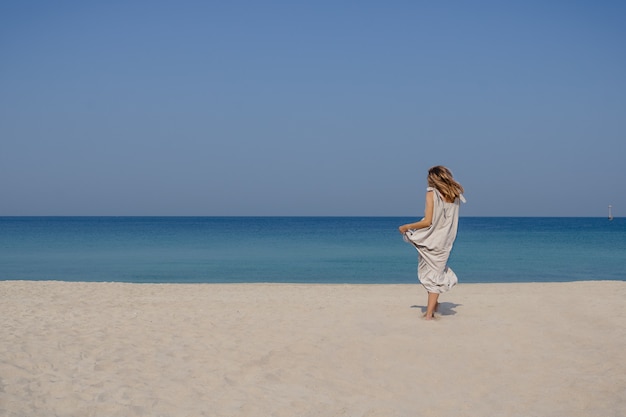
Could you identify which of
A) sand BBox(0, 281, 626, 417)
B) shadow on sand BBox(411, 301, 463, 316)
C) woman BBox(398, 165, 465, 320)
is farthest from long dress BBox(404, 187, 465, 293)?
shadow on sand BBox(411, 301, 463, 316)

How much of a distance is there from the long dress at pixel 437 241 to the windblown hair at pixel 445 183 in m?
0.07

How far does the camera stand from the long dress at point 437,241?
7578 mm

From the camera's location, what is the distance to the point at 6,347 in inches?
245

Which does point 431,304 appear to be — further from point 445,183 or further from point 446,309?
point 445,183

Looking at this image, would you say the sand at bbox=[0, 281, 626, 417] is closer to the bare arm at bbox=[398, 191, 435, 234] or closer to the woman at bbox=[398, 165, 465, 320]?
the woman at bbox=[398, 165, 465, 320]

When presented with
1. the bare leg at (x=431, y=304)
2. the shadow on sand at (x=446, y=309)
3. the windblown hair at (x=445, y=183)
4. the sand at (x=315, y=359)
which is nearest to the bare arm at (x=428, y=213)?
the windblown hair at (x=445, y=183)

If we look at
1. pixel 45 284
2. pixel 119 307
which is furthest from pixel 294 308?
pixel 45 284

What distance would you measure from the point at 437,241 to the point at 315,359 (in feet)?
8.13

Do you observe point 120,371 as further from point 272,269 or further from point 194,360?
point 272,269

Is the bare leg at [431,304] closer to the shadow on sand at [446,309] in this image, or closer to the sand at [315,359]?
the sand at [315,359]

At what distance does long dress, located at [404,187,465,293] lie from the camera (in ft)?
24.9

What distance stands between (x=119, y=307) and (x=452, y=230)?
5327 millimetres

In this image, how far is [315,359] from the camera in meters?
6.12

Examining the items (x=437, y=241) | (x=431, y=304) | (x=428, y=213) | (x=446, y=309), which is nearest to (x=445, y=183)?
(x=428, y=213)
